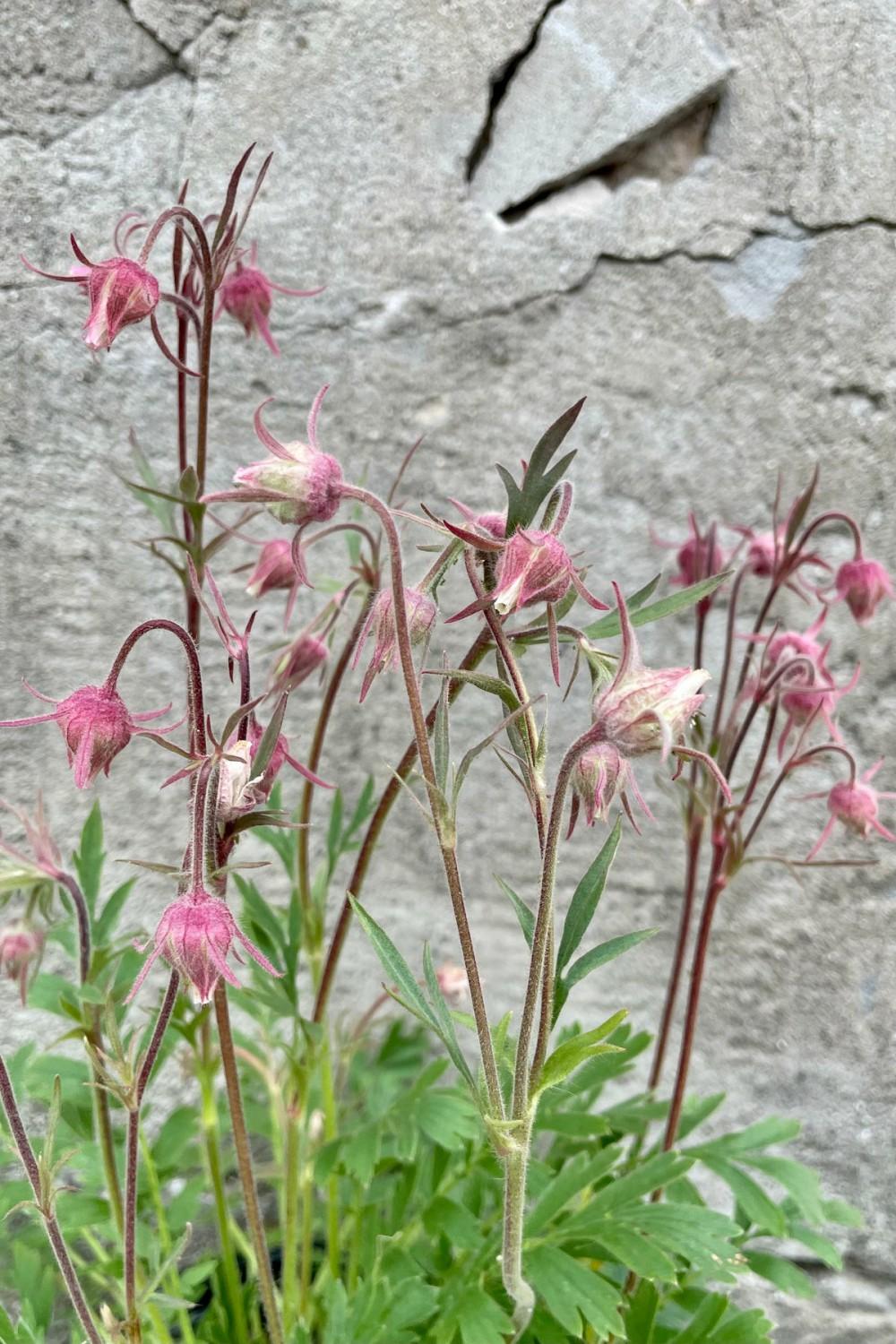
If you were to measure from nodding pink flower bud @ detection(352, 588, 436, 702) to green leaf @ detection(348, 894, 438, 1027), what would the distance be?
20 cm

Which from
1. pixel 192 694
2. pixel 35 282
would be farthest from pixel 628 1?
pixel 192 694

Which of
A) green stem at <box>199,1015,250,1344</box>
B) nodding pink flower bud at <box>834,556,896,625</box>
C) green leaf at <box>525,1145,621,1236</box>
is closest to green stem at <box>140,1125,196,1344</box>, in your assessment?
green stem at <box>199,1015,250,1344</box>

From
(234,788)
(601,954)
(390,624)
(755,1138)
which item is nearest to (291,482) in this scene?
(390,624)

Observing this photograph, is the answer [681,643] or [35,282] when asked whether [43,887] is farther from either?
[681,643]

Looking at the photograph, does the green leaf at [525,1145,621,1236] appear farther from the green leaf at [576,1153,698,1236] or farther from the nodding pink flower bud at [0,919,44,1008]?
the nodding pink flower bud at [0,919,44,1008]

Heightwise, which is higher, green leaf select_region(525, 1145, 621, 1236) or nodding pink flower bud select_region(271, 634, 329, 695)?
nodding pink flower bud select_region(271, 634, 329, 695)

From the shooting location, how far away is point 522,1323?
3.36 ft

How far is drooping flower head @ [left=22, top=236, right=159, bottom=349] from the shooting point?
36.0 inches

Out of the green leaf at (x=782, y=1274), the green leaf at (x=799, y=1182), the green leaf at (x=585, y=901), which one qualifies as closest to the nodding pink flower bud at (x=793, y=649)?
the green leaf at (x=585, y=901)

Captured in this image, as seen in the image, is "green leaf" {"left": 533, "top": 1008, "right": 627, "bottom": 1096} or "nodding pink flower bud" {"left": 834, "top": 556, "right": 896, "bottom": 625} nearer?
"green leaf" {"left": 533, "top": 1008, "right": 627, "bottom": 1096}

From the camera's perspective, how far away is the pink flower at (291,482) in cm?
78

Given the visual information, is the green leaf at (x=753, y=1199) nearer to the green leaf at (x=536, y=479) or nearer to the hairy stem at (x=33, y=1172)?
the hairy stem at (x=33, y=1172)

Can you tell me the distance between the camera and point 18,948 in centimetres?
105

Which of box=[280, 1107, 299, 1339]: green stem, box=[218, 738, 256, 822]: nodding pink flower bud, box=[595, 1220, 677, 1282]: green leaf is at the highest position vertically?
box=[218, 738, 256, 822]: nodding pink flower bud
